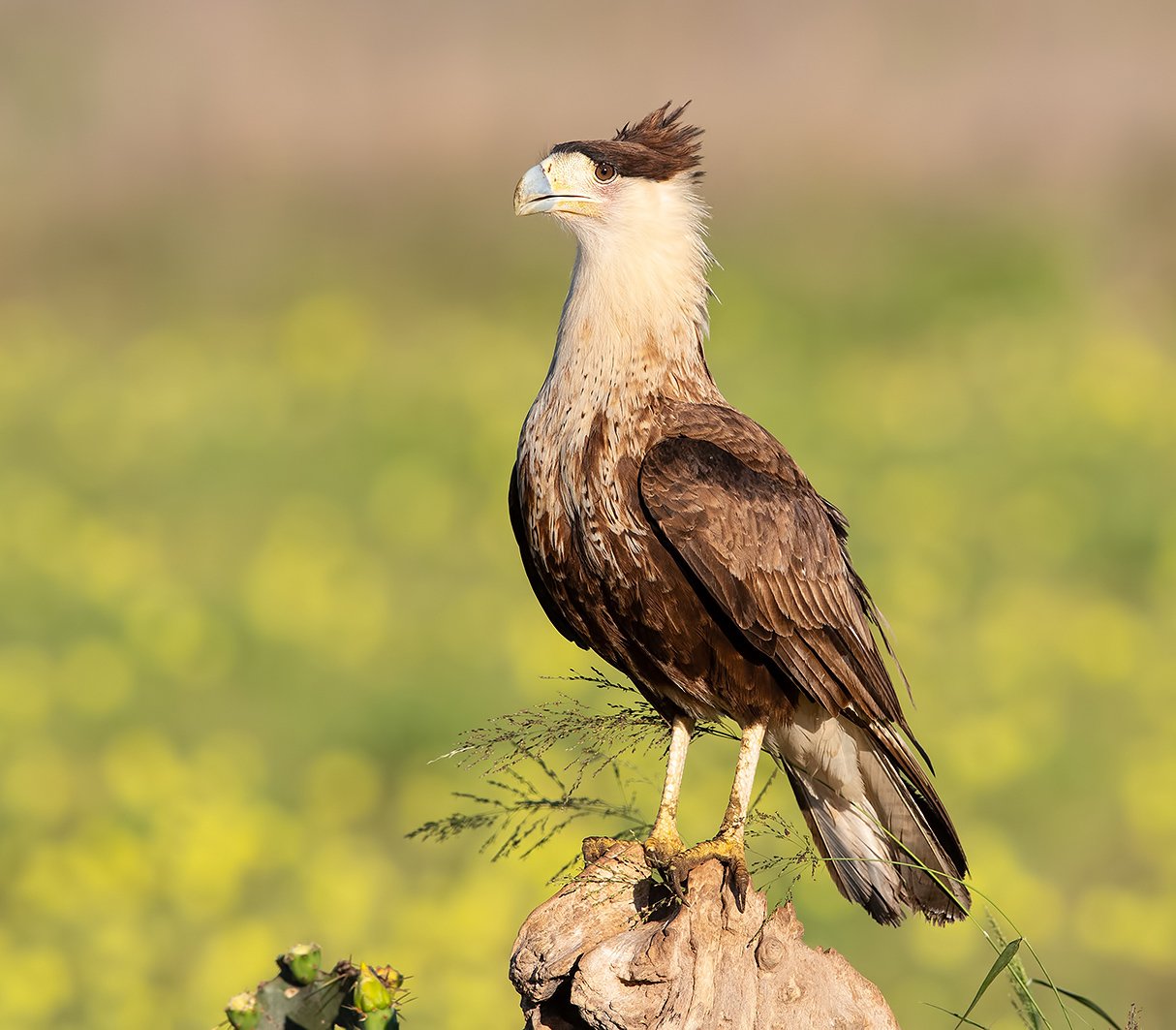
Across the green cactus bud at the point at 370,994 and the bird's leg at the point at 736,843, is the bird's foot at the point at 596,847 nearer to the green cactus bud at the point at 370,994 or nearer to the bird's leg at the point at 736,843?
the bird's leg at the point at 736,843

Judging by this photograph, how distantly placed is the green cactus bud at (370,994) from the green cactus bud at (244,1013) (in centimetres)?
28

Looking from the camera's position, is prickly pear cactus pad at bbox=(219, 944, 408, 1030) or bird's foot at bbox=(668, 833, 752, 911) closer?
prickly pear cactus pad at bbox=(219, 944, 408, 1030)

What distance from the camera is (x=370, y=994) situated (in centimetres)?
409

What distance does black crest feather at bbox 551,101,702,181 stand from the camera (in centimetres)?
510

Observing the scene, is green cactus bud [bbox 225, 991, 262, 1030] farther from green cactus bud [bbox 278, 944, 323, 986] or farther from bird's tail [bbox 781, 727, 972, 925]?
bird's tail [bbox 781, 727, 972, 925]

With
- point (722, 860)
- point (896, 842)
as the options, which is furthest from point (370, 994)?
point (896, 842)

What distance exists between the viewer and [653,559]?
4.75m

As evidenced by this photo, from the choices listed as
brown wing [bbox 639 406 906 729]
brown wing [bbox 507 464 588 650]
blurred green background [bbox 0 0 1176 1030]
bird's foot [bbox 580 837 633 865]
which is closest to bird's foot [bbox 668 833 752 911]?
bird's foot [bbox 580 837 633 865]

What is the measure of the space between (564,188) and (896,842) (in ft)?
7.57

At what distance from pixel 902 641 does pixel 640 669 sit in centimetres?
589

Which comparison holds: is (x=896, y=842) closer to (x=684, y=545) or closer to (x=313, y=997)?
(x=684, y=545)

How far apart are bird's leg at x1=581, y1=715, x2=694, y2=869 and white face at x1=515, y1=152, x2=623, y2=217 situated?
165 centimetres

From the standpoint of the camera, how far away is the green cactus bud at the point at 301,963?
4.21 metres

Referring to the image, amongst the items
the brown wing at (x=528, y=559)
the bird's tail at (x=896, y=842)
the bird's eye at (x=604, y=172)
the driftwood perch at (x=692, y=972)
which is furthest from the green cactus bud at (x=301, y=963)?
the bird's eye at (x=604, y=172)
